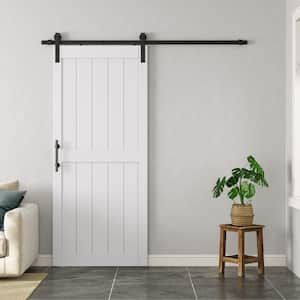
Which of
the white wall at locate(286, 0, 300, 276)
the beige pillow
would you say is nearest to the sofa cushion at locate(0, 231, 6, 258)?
the beige pillow

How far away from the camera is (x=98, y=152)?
6391 millimetres

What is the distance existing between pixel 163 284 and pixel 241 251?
751mm

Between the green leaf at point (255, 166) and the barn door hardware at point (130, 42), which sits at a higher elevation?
the barn door hardware at point (130, 42)

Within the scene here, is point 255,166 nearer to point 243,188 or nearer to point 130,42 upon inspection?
point 243,188

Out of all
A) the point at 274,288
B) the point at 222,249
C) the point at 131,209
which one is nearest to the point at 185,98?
the point at 131,209

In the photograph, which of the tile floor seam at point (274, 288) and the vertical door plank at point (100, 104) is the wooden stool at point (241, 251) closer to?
the tile floor seam at point (274, 288)

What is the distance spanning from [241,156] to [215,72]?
80cm

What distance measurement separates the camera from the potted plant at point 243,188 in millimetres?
5992

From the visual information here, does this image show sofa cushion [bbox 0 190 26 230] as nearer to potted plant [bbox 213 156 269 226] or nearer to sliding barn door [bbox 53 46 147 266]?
sliding barn door [bbox 53 46 147 266]

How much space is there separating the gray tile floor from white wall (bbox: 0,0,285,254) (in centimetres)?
54

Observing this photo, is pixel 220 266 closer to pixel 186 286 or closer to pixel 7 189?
pixel 186 286

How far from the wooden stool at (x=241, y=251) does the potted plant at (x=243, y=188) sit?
0.09 metres

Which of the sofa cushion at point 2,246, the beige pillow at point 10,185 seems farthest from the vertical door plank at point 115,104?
the sofa cushion at point 2,246

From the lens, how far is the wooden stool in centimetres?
587
